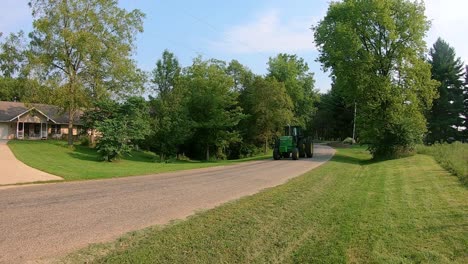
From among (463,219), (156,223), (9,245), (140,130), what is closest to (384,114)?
(140,130)

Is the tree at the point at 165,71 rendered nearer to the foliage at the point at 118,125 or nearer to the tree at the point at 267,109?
the tree at the point at 267,109

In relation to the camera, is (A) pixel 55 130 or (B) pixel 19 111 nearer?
(B) pixel 19 111

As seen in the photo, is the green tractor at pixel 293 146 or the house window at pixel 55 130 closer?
the green tractor at pixel 293 146

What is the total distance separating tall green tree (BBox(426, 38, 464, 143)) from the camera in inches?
2272

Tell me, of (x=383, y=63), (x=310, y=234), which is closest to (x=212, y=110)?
(x=383, y=63)

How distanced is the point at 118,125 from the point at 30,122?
90.9ft

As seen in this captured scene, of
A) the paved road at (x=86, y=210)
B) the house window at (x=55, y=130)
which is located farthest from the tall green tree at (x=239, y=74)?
the paved road at (x=86, y=210)

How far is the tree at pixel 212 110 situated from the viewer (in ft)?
144

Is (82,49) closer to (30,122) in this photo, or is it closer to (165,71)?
(30,122)

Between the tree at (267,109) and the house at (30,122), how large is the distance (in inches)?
900

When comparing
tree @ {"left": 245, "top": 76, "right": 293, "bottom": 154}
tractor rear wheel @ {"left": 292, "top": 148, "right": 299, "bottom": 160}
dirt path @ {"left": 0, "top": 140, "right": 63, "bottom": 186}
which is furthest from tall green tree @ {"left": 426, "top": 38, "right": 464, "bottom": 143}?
dirt path @ {"left": 0, "top": 140, "right": 63, "bottom": 186}

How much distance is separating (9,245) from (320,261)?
4642 millimetres

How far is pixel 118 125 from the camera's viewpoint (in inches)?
1131

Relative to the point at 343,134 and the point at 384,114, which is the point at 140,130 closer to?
Result: the point at 384,114
